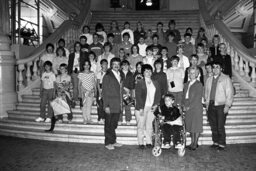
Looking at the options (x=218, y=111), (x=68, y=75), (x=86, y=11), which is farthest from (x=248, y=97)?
(x=86, y=11)

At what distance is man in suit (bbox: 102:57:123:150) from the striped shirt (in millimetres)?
1051

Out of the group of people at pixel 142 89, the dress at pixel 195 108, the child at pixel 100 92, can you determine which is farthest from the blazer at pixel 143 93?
the child at pixel 100 92

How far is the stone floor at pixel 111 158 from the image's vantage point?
5.38 m

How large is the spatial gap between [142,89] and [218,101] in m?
1.61

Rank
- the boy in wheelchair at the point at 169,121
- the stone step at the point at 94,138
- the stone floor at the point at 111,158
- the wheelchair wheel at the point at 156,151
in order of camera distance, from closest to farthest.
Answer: the stone floor at the point at 111,158
the wheelchair wheel at the point at 156,151
the boy in wheelchair at the point at 169,121
the stone step at the point at 94,138

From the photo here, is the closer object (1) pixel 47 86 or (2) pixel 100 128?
(2) pixel 100 128

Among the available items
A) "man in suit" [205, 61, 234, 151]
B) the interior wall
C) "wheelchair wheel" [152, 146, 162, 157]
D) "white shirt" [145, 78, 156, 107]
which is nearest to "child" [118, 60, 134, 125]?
"white shirt" [145, 78, 156, 107]

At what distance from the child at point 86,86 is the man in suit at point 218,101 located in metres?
2.75

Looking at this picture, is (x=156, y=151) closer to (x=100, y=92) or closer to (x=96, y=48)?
(x=100, y=92)

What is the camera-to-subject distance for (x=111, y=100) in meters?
6.64

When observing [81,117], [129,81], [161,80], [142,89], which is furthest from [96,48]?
[142,89]

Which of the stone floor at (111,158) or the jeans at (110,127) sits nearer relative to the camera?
the stone floor at (111,158)

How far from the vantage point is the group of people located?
21.7 feet

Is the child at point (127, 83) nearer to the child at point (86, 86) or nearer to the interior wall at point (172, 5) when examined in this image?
the child at point (86, 86)
